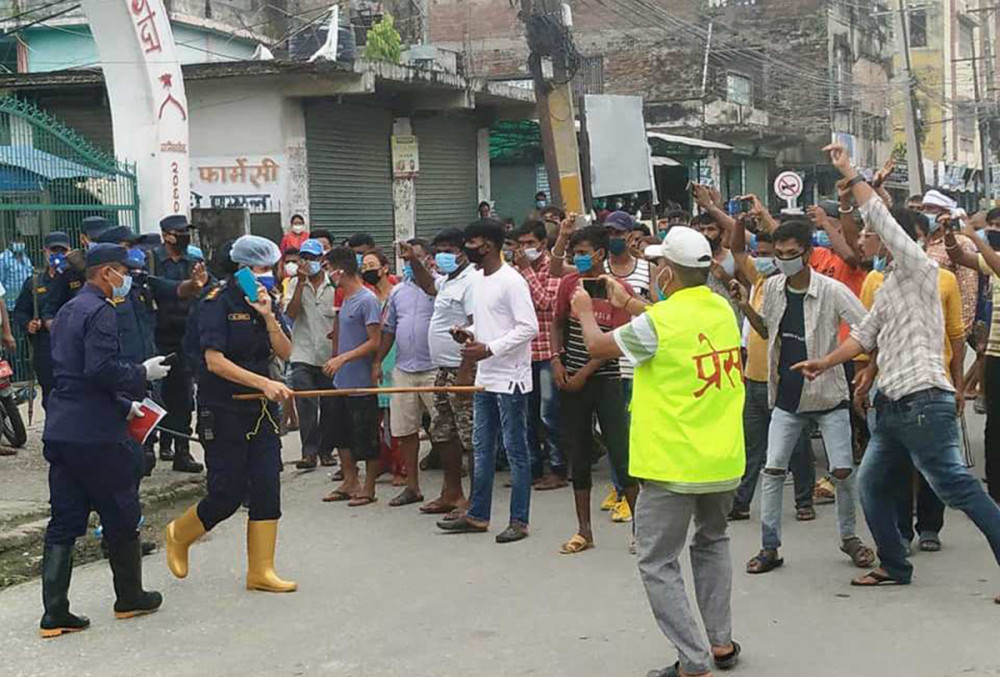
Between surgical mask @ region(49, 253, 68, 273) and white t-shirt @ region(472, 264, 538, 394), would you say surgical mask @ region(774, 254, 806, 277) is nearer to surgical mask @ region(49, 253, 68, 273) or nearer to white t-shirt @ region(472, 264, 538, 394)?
white t-shirt @ region(472, 264, 538, 394)

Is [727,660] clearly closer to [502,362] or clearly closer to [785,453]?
[785,453]

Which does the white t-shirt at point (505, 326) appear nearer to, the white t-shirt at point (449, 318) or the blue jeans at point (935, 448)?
the white t-shirt at point (449, 318)

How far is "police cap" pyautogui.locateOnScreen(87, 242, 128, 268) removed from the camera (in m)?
6.14

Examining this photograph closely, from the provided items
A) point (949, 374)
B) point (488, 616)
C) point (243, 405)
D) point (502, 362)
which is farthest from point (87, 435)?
point (949, 374)

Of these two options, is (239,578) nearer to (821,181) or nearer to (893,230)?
(893,230)

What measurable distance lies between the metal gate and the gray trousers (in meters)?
9.02

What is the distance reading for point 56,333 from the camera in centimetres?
609

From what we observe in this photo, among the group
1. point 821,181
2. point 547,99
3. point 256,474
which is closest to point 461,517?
point 256,474

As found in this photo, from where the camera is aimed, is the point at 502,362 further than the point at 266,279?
Yes

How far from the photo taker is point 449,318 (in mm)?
8391

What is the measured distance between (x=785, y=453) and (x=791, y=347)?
572 mm

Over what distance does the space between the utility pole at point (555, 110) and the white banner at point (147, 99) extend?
5371 mm

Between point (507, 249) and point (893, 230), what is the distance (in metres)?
4.62

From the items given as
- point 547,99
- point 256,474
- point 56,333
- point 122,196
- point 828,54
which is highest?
point 828,54
